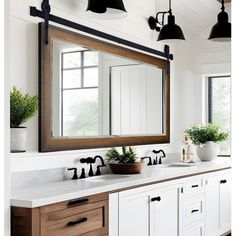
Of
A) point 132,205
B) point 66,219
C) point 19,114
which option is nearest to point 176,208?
point 132,205

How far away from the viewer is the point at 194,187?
3984 mm

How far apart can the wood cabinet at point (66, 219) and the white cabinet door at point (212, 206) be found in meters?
1.83

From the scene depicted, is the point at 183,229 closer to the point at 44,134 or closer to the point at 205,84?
the point at 44,134

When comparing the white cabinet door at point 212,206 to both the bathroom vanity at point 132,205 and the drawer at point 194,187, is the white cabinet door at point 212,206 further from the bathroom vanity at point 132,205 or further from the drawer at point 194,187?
the drawer at point 194,187

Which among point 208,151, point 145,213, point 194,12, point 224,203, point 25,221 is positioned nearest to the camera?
point 25,221

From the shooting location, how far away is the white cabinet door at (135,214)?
2.96m

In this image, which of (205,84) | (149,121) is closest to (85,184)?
(149,121)

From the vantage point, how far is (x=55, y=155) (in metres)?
3.11

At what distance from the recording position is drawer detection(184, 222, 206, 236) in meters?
3.90

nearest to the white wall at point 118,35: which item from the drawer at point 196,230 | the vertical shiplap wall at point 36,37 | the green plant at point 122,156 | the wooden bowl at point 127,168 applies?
the vertical shiplap wall at point 36,37

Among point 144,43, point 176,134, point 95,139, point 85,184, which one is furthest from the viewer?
point 176,134

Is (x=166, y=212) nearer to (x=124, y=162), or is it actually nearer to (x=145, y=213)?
(x=145, y=213)

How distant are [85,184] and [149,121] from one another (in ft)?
5.76

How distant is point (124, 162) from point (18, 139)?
1172 mm
